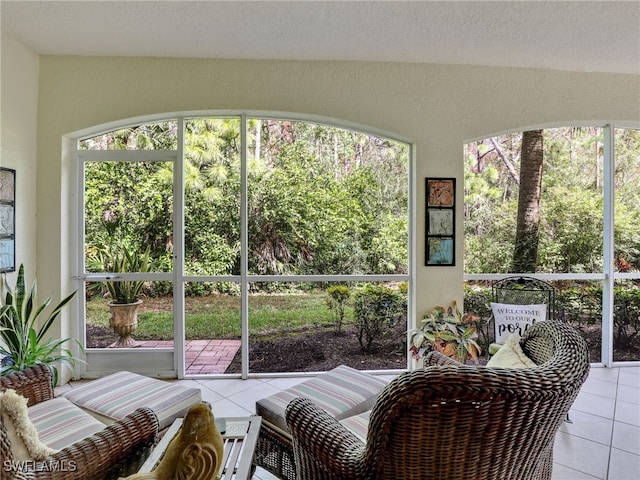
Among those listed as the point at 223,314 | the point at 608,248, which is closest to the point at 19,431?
the point at 223,314

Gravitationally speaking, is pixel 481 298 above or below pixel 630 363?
above

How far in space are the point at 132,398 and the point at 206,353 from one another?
1.43 m

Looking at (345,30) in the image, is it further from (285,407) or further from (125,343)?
(125,343)

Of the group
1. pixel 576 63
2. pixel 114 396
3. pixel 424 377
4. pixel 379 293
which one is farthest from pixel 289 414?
pixel 576 63

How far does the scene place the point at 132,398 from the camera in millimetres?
1902

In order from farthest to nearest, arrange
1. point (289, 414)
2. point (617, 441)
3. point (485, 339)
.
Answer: point (485, 339), point (617, 441), point (289, 414)

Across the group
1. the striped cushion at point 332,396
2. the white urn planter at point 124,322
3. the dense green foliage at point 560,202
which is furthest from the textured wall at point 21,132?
the dense green foliage at point 560,202

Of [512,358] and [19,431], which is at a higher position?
[512,358]

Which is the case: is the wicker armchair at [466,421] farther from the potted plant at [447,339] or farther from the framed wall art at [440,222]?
the framed wall art at [440,222]

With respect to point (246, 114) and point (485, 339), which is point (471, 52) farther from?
point (485, 339)

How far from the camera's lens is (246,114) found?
3.23 m

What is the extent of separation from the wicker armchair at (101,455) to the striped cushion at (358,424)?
0.87m

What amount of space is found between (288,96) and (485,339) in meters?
3.15

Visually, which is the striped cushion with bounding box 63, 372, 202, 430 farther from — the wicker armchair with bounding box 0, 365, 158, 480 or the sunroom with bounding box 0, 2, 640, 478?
the sunroom with bounding box 0, 2, 640, 478
